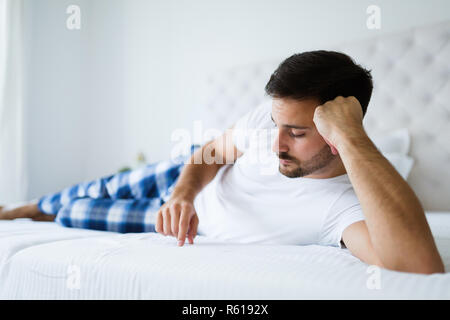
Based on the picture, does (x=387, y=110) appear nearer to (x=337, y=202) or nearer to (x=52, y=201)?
(x=337, y=202)

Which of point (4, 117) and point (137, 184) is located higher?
point (4, 117)

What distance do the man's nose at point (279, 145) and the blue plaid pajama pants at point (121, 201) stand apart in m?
0.56

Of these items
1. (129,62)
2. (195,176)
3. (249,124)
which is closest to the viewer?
(195,176)

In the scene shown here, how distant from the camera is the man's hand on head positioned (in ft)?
2.69

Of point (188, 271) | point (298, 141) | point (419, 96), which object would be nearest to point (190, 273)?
point (188, 271)

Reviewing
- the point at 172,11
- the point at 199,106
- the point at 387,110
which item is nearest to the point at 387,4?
the point at 387,110

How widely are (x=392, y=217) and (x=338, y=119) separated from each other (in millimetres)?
293

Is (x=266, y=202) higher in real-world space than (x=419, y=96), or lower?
lower

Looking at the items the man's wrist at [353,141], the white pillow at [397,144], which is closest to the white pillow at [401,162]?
the white pillow at [397,144]

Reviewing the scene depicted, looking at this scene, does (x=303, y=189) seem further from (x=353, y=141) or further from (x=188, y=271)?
(x=188, y=271)

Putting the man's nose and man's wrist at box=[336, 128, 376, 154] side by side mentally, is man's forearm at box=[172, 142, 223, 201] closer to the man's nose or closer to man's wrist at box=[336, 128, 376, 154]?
the man's nose

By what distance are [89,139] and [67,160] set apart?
0.30m

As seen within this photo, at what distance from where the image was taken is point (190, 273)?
0.68m

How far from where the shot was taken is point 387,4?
208 centimetres
